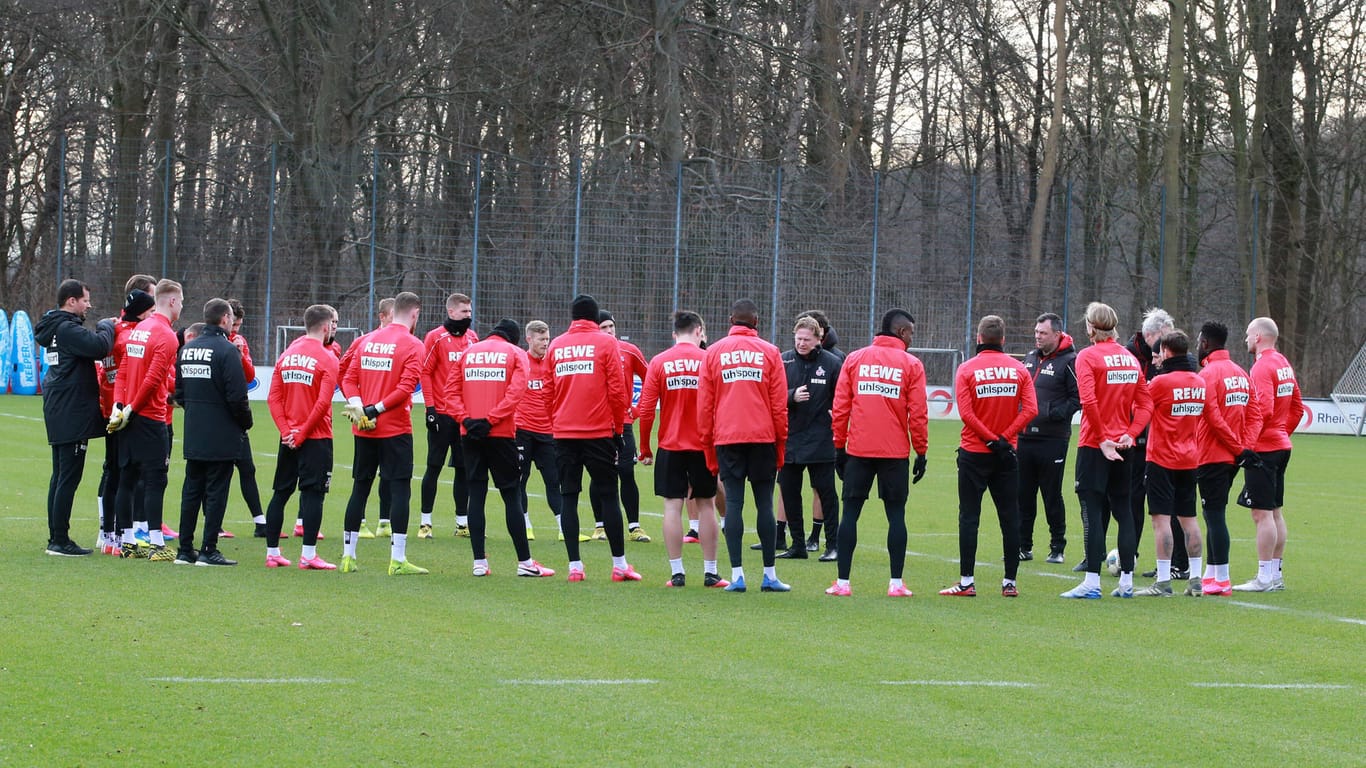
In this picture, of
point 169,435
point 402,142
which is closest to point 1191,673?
point 169,435

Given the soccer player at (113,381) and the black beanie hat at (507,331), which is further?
the black beanie hat at (507,331)

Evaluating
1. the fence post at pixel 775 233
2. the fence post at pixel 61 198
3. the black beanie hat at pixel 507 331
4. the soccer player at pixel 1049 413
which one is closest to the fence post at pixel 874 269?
the fence post at pixel 775 233

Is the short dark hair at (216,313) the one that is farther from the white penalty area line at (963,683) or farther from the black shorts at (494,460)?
the white penalty area line at (963,683)

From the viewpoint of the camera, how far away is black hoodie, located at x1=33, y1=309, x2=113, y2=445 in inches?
443

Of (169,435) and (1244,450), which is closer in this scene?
(1244,450)

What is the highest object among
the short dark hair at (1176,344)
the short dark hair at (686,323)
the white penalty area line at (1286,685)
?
the short dark hair at (686,323)

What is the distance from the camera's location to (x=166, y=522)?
13961mm

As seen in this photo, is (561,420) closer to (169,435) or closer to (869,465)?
(869,465)

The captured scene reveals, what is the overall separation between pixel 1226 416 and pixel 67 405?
8271mm

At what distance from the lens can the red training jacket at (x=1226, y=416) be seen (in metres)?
10.7

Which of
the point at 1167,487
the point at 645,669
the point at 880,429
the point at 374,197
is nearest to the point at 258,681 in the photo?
the point at 645,669

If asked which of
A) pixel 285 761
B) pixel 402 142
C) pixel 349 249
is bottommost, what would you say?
pixel 285 761

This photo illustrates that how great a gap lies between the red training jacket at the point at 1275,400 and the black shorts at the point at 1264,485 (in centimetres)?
10

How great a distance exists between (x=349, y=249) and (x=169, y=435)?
2111cm
